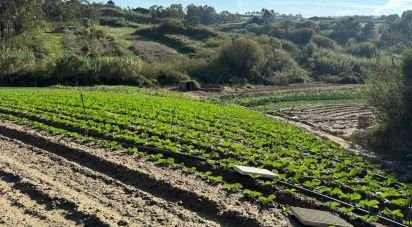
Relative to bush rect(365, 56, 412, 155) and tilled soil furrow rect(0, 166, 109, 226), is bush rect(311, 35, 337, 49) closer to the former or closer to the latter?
bush rect(365, 56, 412, 155)

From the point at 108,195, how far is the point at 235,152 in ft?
18.1

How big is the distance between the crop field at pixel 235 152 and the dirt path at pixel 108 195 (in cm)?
73

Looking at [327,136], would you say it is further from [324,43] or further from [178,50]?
[324,43]

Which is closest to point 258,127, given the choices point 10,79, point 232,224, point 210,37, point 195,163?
point 195,163

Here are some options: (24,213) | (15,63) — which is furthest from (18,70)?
(24,213)

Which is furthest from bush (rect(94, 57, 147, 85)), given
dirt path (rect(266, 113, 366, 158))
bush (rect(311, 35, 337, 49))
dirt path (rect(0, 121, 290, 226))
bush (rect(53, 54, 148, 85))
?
bush (rect(311, 35, 337, 49))

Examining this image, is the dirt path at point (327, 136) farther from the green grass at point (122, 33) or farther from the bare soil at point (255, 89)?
the green grass at point (122, 33)

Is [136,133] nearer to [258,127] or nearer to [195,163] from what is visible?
[195,163]

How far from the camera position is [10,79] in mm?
→ 44969

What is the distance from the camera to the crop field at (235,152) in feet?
34.7

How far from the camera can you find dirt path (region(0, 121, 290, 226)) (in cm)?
894

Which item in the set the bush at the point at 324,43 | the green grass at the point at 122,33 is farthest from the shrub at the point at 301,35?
the green grass at the point at 122,33

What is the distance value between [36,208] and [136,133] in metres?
8.10

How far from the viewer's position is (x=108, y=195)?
10219 millimetres
